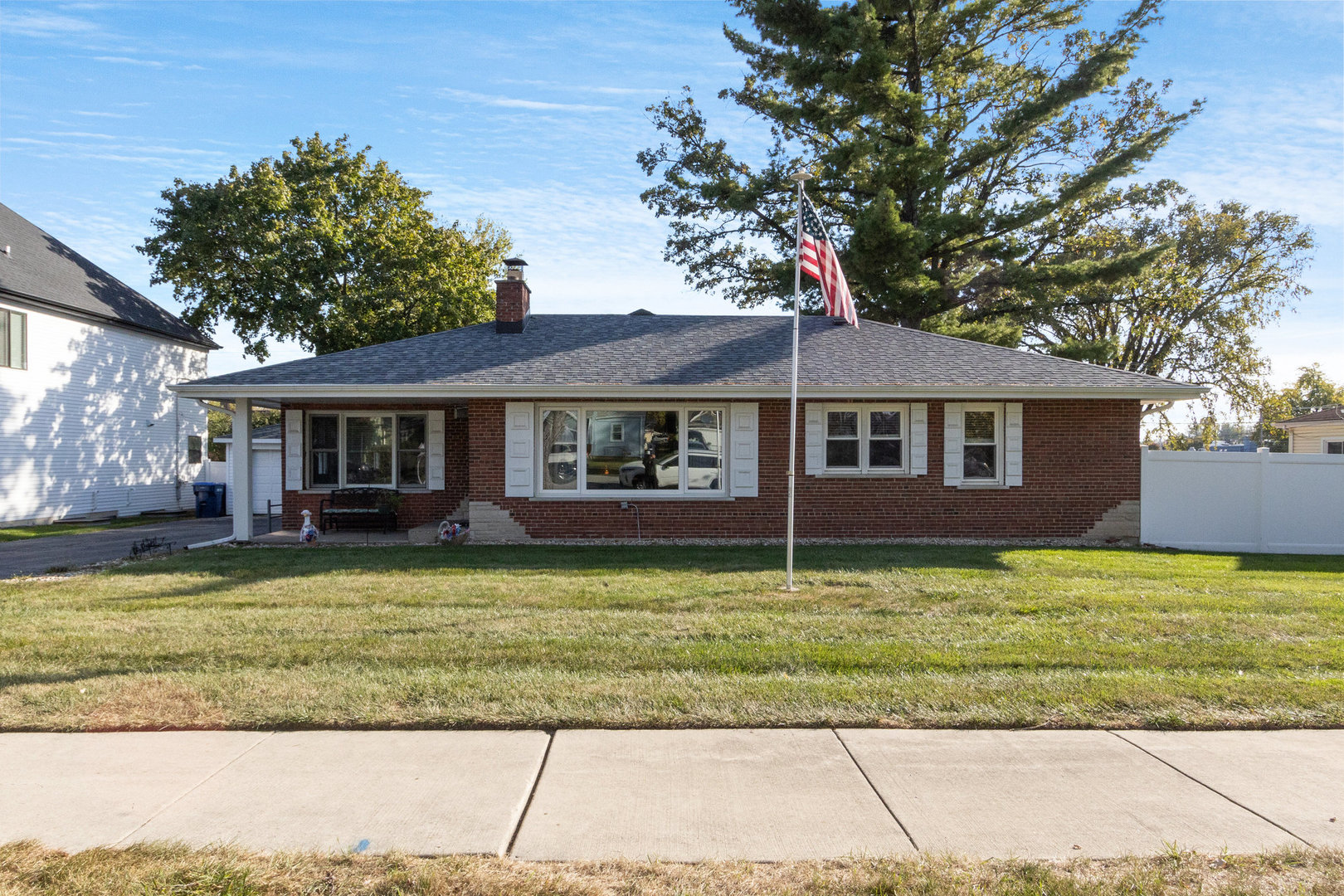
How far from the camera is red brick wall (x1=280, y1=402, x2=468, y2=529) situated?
15906 mm

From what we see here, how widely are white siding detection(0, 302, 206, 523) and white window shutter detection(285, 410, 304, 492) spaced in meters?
9.00

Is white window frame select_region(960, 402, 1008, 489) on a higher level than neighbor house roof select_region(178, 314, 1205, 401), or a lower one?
lower

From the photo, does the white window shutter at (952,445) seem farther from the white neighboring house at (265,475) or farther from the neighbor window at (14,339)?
the neighbor window at (14,339)

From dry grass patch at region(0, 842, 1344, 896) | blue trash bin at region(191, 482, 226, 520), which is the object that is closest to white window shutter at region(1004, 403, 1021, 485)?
dry grass patch at region(0, 842, 1344, 896)

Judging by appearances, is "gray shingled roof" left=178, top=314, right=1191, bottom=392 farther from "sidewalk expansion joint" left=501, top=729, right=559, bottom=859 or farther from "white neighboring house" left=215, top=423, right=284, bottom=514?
"sidewalk expansion joint" left=501, top=729, right=559, bottom=859

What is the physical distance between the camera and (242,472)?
14.5 meters

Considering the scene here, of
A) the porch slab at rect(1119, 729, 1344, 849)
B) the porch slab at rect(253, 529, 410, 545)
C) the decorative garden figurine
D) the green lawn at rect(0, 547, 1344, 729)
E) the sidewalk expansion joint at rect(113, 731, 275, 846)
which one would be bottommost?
the porch slab at rect(1119, 729, 1344, 849)

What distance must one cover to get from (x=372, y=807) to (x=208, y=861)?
2.49 feet

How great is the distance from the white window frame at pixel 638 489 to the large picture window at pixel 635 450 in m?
0.02

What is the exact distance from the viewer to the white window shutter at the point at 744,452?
14422mm

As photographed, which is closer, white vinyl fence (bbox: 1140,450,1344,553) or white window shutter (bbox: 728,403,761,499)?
white vinyl fence (bbox: 1140,450,1344,553)

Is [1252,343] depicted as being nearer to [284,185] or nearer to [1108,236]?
[1108,236]

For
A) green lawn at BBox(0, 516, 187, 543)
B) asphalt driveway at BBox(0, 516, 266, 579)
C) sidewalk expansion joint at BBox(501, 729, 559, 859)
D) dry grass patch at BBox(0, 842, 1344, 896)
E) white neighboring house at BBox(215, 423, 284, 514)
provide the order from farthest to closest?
white neighboring house at BBox(215, 423, 284, 514), green lawn at BBox(0, 516, 187, 543), asphalt driveway at BBox(0, 516, 266, 579), sidewalk expansion joint at BBox(501, 729, 559, 859), dry grass patch at BBox(0, 842, 1344, 896)

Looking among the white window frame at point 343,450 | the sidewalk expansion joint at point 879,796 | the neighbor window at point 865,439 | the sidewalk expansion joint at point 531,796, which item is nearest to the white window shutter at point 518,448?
the white window frame at point 343,450
